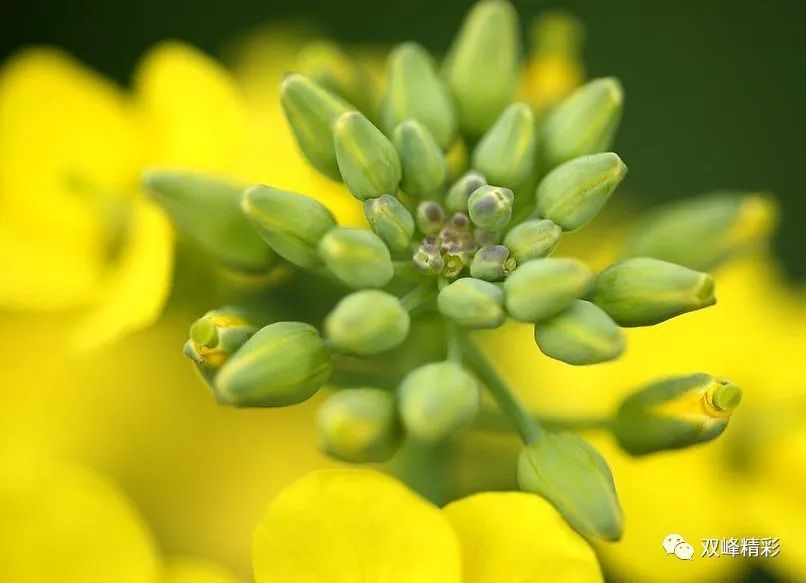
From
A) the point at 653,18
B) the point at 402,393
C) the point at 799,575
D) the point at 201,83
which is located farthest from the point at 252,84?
the point at 799,575

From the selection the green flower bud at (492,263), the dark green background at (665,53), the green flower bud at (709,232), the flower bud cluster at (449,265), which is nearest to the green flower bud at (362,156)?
the flower bud cluster at (449,265)

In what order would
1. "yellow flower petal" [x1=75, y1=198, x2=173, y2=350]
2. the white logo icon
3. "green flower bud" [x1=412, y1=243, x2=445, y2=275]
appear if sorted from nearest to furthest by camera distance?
"green flower bud" [x1=412, y1=243, x2=445, y2=275], "yellow flower petal" [x1=75, y1=198, x2=173, y2=350], the white logo icon

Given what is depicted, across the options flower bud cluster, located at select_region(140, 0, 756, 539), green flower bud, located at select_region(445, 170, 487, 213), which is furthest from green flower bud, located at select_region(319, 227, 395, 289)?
green flower bud, located at select_region(445, 170, 487, 213)

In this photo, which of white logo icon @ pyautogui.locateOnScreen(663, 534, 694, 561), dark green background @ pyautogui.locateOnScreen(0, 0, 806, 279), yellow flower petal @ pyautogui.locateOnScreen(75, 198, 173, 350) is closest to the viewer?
yellow flower petal @ pyautogui.locateOnScreen(75, 198, 173, 350)

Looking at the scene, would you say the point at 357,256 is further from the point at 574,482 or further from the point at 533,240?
the point at 574,482

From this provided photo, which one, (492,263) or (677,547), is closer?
(492,263)

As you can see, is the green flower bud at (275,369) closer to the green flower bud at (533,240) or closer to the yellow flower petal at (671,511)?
the green flower bud at (533,240)

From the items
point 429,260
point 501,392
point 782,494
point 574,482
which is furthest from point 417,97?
point 782,494

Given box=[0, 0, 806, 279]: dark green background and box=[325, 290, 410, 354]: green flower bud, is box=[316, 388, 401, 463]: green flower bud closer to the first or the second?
box=[325, 290, 410, 354]: green flower bud
